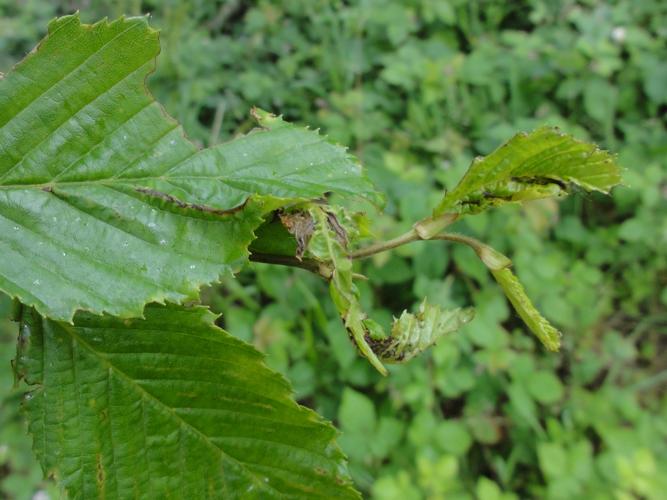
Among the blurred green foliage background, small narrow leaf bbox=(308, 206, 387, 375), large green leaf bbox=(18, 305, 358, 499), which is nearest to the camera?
small narrow leaf bbox=(308, 206, 387, 375)

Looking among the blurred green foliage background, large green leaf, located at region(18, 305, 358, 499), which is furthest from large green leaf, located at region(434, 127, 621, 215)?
the blurred green foliage background

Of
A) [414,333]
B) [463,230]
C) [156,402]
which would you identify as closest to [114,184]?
[156,402]

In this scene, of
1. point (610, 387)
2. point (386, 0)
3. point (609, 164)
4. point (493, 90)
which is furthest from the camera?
point (386, 0)

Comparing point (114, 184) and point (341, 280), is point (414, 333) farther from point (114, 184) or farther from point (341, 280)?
point (114, 184)

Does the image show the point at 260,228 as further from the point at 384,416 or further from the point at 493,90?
the point at 493,90

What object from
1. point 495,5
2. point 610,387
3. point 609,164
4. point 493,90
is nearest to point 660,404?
point 610,387

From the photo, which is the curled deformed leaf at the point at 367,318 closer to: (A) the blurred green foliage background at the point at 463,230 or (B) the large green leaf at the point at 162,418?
(B) the large green leaf at the point at 162,418

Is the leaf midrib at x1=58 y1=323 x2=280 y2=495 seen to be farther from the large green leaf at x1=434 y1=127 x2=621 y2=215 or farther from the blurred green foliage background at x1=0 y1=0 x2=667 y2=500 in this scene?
the blurred green foliage background at x1=0 y1=0 x2=667 y2=500
